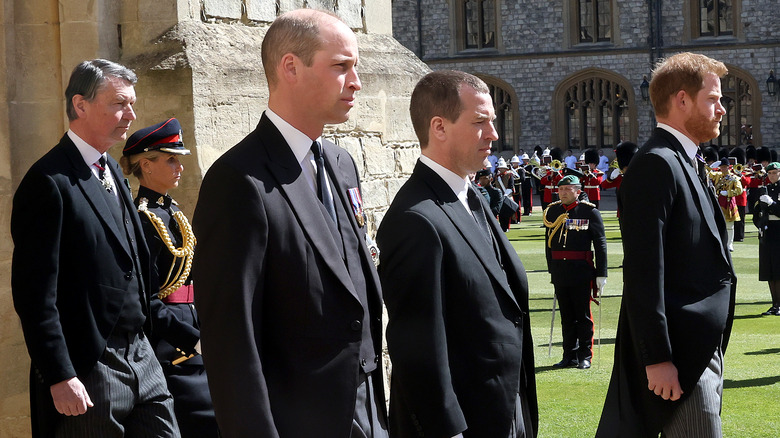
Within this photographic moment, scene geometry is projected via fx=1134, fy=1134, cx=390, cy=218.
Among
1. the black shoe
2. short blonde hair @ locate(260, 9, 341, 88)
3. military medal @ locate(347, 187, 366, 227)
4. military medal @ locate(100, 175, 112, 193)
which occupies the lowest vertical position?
the black shoe

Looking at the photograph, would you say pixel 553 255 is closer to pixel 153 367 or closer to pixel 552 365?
pixel 552 365

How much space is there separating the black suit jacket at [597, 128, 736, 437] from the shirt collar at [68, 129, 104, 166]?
183 centimetres

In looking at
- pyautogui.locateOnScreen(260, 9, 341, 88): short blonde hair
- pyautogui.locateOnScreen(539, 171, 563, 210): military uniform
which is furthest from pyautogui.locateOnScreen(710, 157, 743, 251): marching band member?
pyautogui.locateOnScreen(260, 9, 341, 88): short blonde hair

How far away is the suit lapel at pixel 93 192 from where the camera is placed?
3574 mm

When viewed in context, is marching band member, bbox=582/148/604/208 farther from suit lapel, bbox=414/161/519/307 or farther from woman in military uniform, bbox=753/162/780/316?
suit lapel, bbox=414/161/519/307

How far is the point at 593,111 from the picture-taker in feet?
131

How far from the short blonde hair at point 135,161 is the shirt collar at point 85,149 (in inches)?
27.1

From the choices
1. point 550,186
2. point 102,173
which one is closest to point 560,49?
point 550,186

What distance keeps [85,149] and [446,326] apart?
135 centimetres

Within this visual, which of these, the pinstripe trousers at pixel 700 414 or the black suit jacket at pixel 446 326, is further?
the pinstripe trousers at pixel 700 414

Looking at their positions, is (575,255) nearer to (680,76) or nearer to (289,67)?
(680,76)

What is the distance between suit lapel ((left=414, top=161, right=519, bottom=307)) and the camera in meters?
3.27

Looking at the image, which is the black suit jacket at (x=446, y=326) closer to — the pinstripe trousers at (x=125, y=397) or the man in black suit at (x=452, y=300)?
the man in black suit at (x=452, y=300)

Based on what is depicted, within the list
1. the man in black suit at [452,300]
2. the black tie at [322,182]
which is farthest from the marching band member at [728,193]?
the black tie at [322,182]
